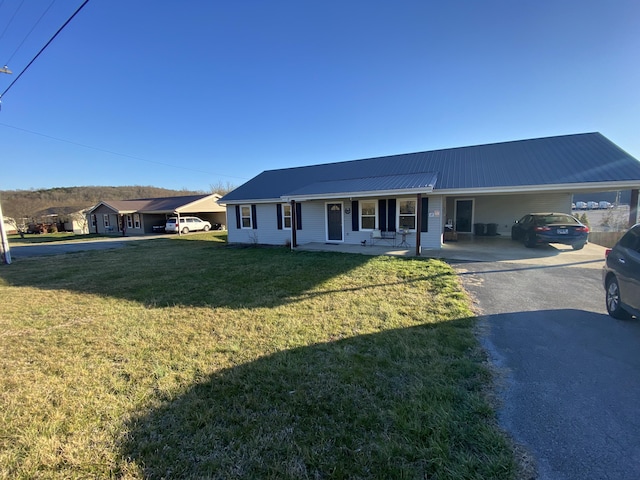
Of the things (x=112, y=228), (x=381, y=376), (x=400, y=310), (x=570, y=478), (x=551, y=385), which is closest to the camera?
(x=570, y=478)

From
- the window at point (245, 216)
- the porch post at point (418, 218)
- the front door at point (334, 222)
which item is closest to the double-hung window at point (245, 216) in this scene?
the window at point (245, 216)

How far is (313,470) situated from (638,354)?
4017 millimetres

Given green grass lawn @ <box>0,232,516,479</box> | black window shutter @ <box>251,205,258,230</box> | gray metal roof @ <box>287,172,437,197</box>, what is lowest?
green grass lawn @ <box>0,232,516,479</box>

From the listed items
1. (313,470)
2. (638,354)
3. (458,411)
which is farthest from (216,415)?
(638,354)

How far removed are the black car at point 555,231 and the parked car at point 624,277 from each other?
272 inches

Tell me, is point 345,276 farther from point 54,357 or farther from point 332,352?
point 54,357

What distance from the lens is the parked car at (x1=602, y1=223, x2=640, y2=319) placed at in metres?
3.98

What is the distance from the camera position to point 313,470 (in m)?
2.07

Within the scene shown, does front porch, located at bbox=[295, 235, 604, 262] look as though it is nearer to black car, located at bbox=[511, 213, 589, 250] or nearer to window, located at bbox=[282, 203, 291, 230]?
black car, located at bbox=[511, 213, 589, 250]

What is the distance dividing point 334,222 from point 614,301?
10573 millimetres

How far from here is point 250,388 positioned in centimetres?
304

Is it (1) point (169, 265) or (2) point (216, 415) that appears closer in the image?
(2) point (216, 415)

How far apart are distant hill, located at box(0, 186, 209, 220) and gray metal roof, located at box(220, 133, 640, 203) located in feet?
127

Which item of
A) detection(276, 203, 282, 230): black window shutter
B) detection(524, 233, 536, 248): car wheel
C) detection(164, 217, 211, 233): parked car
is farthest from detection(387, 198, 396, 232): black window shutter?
detection(164, 217, 211, 233): parked car
